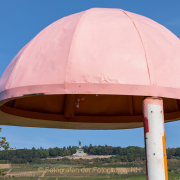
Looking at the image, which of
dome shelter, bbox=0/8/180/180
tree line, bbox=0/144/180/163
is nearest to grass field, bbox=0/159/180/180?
tree line, bbox=0/144/180/163

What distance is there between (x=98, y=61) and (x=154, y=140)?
2.02m

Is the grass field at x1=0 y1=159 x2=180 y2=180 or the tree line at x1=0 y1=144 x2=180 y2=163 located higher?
the tree line at x1=0 y1=144 x2=180 y2=163

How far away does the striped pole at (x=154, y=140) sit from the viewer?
6172 millimetres

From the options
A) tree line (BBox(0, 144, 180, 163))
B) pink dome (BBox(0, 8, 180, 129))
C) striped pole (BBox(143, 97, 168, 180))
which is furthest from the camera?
tree line (BBox(0, 144, 180, 163))

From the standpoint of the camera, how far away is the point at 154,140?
20.4ft

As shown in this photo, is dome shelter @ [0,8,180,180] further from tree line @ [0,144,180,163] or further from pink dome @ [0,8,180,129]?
tree line @ [0,144,180,163]

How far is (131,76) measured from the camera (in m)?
6.33

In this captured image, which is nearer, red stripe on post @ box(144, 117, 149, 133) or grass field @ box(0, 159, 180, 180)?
red stripe on post @ box(144, 117, 149, 133)

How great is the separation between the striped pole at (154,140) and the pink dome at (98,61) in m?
0.28

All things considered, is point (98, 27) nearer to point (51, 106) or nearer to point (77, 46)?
point (77, 46)

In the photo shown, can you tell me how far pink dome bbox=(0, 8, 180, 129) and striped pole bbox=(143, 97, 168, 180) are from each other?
11.2 inches

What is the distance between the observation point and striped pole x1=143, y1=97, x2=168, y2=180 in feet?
20.2

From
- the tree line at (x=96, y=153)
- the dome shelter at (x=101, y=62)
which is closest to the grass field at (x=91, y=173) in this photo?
the tree line at (x=96, y=153)

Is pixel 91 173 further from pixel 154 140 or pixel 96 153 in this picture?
pixel 154 140
